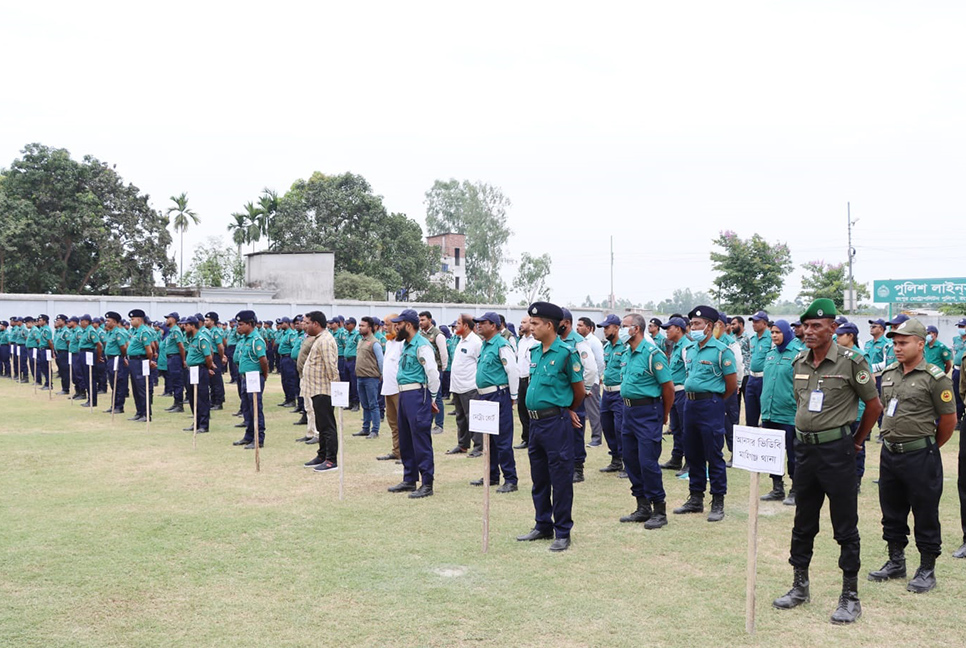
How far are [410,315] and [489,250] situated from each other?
55.9m

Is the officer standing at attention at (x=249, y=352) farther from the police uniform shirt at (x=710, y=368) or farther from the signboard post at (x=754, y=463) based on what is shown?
the signboard post at (x=754, y=463)

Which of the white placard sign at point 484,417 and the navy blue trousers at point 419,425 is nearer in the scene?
the white placard sign at point 484,417

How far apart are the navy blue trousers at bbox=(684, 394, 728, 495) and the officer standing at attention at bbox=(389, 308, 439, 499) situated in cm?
292

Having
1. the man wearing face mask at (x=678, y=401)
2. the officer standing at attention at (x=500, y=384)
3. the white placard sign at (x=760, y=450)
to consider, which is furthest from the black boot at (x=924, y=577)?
the officer standing at attention at (x=500, y=384)

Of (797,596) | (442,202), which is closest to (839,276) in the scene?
(442,202)

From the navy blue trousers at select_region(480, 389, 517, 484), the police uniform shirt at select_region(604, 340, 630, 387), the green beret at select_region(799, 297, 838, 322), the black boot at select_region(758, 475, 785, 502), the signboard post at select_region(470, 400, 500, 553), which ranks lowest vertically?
the black boot at select_region(758, 475, 785, 502)

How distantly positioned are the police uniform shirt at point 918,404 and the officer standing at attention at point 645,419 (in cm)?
218

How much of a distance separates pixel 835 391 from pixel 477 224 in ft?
199

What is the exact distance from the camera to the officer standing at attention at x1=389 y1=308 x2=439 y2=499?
8.84 meters

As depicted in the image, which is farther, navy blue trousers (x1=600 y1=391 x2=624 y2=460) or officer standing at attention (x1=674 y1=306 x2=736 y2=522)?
navy blue trousers (x1=600 y1=391 x2=624 y2=460)

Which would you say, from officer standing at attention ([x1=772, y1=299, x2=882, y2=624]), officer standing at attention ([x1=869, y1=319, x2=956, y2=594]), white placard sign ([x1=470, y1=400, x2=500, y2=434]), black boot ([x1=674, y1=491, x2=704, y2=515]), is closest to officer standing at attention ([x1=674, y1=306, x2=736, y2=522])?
black boot ([x1=674, y1=491, x2=704, y2=515])

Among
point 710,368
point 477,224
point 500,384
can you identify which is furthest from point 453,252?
point 710,368

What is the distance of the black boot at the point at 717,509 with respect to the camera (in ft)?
25.4

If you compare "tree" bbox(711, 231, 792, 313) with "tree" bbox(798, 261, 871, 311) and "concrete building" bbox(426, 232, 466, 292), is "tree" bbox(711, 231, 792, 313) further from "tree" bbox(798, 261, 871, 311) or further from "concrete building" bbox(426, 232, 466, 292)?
"concrete building" bbox(426, 232, 466, 292)
